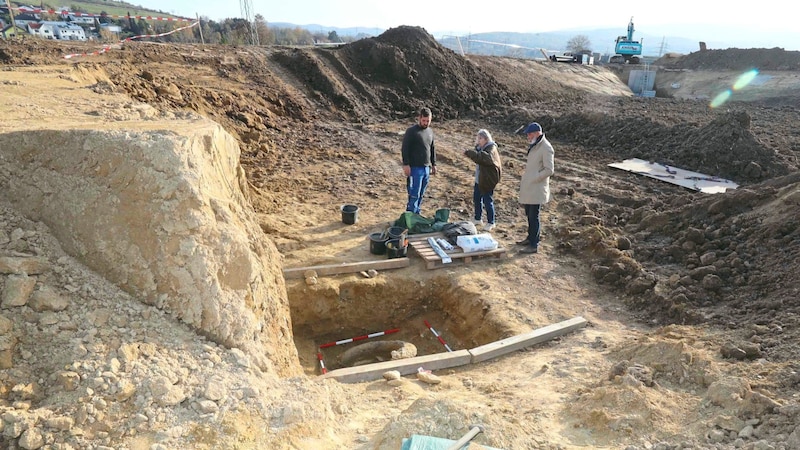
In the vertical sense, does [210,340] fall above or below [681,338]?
above

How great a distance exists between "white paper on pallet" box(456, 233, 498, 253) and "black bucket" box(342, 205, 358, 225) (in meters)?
1.92

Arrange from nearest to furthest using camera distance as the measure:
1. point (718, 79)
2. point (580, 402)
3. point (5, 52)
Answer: point (580, 402) < point (5, 52) < point (718, 79)

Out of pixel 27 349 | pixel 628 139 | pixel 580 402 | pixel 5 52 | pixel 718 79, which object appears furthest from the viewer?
pixel 718 79

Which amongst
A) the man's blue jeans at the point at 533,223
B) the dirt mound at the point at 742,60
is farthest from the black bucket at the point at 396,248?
the dirt mound at the point at 742,60

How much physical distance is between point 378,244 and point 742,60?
31702mm

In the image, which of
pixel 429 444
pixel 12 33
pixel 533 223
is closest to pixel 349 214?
pixel 533 223

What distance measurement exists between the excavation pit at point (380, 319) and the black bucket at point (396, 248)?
0.44 metres

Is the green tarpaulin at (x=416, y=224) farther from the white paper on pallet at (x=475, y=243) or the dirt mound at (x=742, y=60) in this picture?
the dirt mound at (x=742, y=60)

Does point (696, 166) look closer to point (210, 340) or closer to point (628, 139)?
point (628, 139)

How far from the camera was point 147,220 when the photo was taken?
3.45 metres

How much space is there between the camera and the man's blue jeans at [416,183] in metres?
7.21

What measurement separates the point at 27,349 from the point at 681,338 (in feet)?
18.5

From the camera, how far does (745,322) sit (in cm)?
499

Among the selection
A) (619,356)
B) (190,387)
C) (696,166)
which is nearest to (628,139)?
(696,166)
